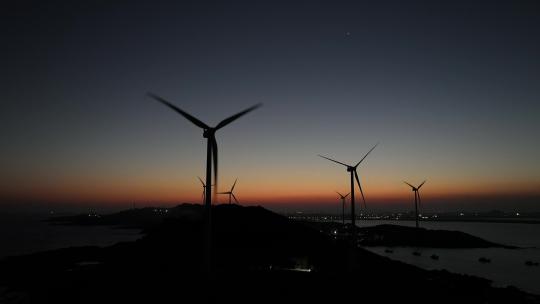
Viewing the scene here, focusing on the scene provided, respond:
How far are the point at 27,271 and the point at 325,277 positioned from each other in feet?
216

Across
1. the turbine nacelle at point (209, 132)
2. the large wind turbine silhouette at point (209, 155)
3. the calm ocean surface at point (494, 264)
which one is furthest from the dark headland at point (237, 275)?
the calm ocean surface at point (494, 264)

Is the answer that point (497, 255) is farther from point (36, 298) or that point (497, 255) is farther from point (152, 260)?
point (36, 298)

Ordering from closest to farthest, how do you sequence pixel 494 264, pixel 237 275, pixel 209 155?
pixel 209 155
pixel 237 275
pixel 494 264

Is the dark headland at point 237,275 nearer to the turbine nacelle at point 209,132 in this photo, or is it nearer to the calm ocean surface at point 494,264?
the turbine nacelle at point 209,132

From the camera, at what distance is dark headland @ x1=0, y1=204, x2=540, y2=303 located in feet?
154

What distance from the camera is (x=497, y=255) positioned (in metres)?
140

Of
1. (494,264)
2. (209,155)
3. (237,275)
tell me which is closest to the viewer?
(209,155)

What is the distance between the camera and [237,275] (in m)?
54.8

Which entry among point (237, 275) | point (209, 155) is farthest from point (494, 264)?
point (209, 155)

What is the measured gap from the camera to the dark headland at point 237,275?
4697 cm

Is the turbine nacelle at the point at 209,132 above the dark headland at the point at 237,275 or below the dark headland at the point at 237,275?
above

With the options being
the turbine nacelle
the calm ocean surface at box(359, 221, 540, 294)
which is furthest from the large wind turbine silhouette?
the calm ocean surface at box(359, 221, 540, 294)

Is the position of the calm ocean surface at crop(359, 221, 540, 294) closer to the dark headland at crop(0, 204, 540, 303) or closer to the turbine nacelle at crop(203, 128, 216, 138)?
the dark headland at crop(0, 204, 540, 303)

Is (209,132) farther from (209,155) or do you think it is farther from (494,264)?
(494,264)
